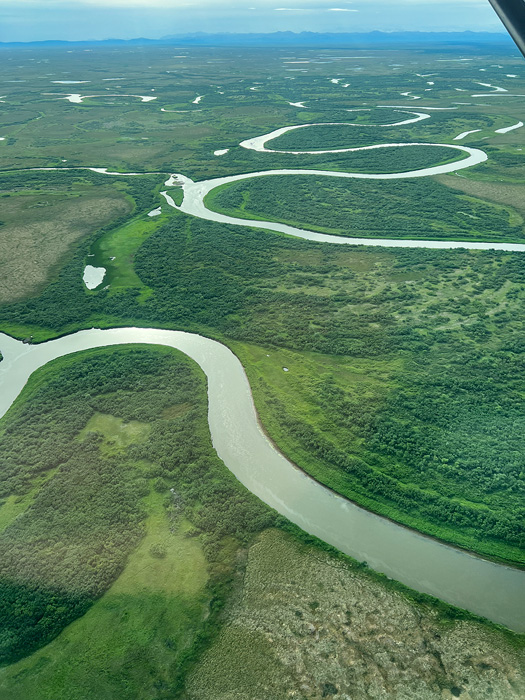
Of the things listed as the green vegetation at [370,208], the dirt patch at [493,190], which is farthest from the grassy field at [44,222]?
the dirt patch at [493,190]

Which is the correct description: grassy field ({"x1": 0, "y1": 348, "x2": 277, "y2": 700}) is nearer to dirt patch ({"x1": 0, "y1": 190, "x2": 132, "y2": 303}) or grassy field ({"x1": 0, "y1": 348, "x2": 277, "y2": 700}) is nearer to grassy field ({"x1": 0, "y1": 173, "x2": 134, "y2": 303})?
dirt patch ({"x1": 0, "y1": 190, "x2": 132, "y2": 303})

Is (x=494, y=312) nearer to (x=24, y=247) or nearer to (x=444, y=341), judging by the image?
(x=444, y=341)

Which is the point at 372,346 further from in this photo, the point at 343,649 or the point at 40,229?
the point at 40,229

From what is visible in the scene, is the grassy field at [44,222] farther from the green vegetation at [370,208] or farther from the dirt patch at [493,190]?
the dirt patch at [493,190]

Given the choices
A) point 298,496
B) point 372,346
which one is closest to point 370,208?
point 372,346

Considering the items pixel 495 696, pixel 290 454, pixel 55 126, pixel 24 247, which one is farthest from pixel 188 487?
pixel 55 126

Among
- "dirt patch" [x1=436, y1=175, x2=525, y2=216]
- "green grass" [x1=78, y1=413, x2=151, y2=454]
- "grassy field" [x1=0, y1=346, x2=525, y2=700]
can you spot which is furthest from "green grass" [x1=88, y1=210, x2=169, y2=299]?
"dirt patch" [x1=436, y1=175, x2=525, y2=216]
